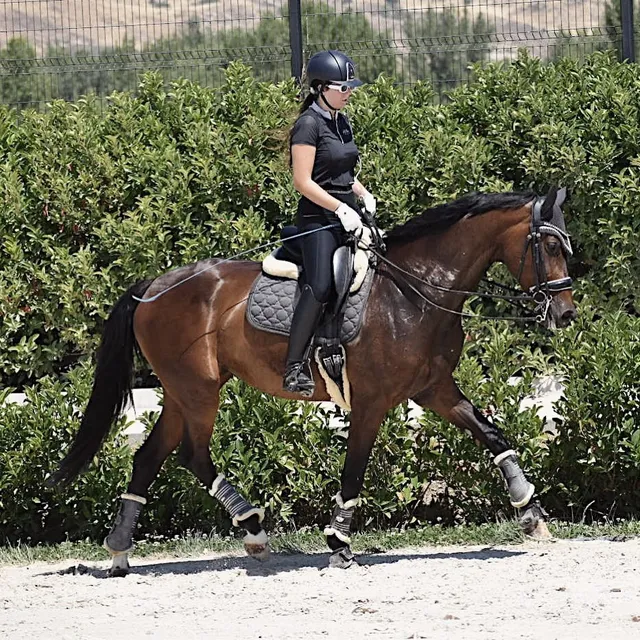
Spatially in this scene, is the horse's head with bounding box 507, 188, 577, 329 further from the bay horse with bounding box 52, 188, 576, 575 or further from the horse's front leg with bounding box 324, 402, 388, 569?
the horse's front leg with bounding box 324, 402, 388, 569

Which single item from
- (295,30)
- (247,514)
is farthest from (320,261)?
(295,30)

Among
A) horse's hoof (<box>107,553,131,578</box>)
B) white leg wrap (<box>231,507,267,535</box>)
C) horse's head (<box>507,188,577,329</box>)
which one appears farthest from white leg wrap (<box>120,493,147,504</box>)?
horse's head (<box>507,188,577,329</box>)

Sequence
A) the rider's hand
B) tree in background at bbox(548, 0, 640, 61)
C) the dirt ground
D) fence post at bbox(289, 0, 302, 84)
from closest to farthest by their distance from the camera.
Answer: the dirt ground
the rider's hand
fence post at bbox(289, 0, 302, 84)
tree in background at bbox(548, 0, 640, 61)

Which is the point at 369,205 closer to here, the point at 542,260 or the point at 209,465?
the point at 542,260

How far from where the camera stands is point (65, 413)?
7.93m

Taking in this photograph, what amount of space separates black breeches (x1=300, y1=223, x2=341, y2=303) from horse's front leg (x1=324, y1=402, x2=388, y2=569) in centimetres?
67

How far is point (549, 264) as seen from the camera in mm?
6438

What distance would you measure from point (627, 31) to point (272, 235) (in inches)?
148

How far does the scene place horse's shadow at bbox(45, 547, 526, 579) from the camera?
6848 millimetres

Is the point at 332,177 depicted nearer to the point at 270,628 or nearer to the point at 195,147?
the point at 270,628

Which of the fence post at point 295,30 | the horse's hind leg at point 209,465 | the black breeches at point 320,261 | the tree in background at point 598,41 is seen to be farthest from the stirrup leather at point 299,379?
the tree in background at point 598,41

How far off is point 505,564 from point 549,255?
1.65 meters

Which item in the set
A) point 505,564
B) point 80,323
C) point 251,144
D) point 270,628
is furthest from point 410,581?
point 251,144

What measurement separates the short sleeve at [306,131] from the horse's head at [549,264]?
4.05 feet
